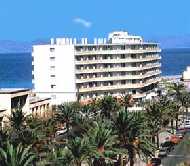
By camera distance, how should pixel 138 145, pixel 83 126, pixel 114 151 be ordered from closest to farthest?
1. pixel 114 151
2. pixel 138 145
3. pixel 83 126

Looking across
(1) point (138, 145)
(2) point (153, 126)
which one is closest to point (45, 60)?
(2) point (153, 126)

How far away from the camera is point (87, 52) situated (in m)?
164

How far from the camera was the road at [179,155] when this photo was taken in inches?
3184

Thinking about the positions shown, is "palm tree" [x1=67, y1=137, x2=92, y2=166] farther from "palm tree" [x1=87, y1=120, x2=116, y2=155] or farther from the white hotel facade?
the white hotel facade

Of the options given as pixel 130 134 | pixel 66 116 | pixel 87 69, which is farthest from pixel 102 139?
pixel 87 69

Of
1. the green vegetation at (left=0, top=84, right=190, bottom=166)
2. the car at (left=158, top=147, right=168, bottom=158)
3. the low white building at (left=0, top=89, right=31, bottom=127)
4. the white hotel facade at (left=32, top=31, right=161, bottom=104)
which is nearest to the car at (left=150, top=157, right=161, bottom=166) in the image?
the green vegetation at (left=0, top=84, right=190, bottom=166)

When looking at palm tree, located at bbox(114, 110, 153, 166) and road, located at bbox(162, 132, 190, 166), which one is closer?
palm tree, located at bbox(114, 110, 153, 166)

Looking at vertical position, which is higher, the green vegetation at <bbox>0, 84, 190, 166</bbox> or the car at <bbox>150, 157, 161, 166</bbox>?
the green vegetation at <bbox>0, 84, 190, 166</bbox>

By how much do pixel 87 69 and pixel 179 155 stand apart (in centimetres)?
7875

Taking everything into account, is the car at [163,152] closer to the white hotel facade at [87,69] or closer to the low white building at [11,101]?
the low white building at [11,101]

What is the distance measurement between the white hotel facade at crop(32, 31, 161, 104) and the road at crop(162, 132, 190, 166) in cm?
6326

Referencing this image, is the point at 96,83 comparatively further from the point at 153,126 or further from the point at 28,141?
the point at 28,141

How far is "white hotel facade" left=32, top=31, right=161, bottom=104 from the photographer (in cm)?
16212

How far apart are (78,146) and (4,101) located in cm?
5122
